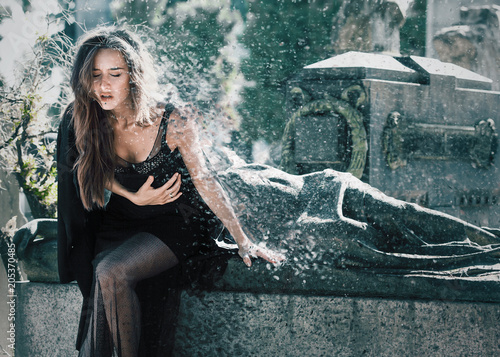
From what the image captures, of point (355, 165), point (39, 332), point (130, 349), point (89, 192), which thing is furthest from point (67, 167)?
point (355, 165)

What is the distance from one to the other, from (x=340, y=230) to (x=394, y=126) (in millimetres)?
1368

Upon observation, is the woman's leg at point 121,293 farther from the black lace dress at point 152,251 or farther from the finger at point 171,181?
the finger at point 171,181

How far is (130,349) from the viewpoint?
5.51ft

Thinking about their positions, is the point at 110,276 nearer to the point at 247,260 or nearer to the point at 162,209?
the point at 162,209

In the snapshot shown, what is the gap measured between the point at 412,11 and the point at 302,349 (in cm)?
254

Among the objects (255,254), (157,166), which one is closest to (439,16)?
(255,254)

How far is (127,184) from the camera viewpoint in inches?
71.9

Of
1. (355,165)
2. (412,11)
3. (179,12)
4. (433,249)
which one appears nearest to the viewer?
(433,249)

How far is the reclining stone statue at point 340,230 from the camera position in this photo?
6.23 feet

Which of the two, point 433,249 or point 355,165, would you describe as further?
point 355,165

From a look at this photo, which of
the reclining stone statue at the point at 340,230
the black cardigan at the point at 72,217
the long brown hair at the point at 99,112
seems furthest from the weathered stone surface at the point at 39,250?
the long brown hair at the point at 99,112

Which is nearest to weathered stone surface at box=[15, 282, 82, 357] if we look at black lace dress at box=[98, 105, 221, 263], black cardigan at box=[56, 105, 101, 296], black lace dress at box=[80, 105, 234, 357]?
black cardigan at box=[56, 105, 101, 296]

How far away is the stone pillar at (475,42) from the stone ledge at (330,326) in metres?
2.22

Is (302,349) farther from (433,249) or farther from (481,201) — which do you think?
(481,201)
